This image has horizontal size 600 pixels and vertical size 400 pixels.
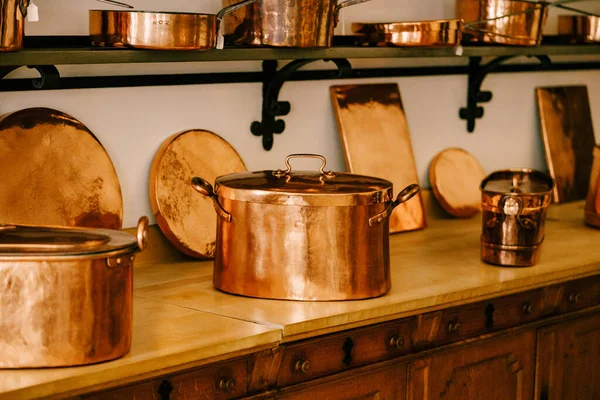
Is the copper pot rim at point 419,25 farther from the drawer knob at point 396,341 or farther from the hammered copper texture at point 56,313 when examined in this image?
the hammered copper texture at point 56,313

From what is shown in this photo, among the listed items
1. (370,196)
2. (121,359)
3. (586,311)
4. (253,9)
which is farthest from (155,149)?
(586,311)

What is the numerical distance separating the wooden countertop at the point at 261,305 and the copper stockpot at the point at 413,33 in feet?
2.06

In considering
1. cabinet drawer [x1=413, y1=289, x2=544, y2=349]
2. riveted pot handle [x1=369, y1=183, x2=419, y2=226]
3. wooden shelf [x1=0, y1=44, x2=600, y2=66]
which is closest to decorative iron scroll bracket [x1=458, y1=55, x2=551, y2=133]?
wooden shelf [x1=0, y1=44, x2=600, y2=66]

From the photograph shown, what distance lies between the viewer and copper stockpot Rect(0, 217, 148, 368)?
1883 millimetres

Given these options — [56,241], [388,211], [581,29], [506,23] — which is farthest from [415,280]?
[581,29]

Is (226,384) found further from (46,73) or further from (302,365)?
(46,73)

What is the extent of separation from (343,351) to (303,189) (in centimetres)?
40

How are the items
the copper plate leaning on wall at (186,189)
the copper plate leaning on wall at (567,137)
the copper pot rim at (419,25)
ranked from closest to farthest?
the copper plate leaning on wall at (186,189)
the copper pot rim at (419,25)
the copper plate leaning on wall at (567,137)

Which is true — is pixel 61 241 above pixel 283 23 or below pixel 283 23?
below

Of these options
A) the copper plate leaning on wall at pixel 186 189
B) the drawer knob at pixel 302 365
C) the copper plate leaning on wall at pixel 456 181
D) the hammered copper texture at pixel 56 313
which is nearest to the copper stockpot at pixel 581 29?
the copper plate leaning on wall at pixel 456 181

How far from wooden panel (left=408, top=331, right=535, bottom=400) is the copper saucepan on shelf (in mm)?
1006

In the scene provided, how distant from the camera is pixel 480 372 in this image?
2.91 m

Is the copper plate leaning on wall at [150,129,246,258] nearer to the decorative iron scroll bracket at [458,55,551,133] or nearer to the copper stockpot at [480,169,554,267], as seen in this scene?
the copper stockpot at [480,169,554,267]

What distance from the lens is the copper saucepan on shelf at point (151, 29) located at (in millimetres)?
2369
